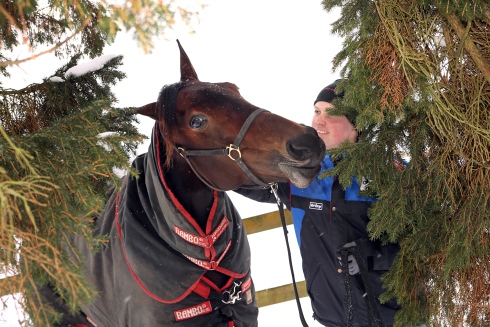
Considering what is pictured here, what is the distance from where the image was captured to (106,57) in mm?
2666

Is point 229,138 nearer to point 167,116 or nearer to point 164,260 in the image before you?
point 167,116

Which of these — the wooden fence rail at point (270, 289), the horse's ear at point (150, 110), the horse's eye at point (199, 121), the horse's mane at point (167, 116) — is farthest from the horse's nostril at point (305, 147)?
the wooden fence rail at point (270, 289)

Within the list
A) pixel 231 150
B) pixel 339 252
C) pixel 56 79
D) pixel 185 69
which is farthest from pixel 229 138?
pixel 56 79

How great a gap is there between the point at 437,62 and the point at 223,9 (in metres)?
5.10

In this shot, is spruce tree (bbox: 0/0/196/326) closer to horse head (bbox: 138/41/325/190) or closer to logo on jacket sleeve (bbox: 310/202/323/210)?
horse head (bbox: 138/41/325/190)

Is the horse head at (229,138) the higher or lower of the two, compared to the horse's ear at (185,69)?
lower

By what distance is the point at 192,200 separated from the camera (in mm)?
2252

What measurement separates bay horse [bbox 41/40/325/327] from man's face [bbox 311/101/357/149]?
2.29 feet

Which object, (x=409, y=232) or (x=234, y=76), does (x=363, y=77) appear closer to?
(x=409, y=232)

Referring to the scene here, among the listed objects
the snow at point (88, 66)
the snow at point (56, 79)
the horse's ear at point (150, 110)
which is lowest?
the horse's ear at point (150, 110)

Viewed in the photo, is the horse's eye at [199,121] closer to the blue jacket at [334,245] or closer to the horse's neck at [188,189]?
the horse's neck at [188,189]

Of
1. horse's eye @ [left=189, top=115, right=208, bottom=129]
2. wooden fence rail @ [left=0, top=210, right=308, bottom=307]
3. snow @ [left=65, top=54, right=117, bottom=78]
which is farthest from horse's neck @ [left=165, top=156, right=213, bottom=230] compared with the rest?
wooden fence rail @ [left=0, top=210, right=308, bottom=307]

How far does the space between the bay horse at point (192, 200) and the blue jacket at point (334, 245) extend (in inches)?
18.3

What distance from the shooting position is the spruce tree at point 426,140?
6.50ft
